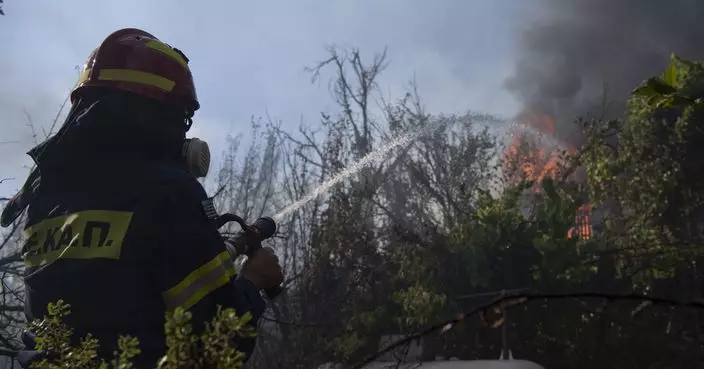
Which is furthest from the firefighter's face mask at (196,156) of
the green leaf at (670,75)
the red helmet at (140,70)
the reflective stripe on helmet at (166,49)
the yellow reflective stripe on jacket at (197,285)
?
the green leaf at (670,75)

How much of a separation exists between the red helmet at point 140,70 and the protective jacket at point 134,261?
283mm

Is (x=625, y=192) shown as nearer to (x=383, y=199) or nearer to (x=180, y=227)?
(x=180, y=227)

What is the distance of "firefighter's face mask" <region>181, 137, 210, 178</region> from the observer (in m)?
2.37

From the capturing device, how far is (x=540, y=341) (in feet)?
16.8

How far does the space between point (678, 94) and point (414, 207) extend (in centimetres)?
1372

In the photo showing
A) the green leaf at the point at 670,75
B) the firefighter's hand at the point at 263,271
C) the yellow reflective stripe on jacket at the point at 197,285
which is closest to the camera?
the green leaf at the point at 670,75

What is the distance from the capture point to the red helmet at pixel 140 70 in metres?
2.33

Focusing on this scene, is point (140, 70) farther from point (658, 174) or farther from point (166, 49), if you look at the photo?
point (658, 174)

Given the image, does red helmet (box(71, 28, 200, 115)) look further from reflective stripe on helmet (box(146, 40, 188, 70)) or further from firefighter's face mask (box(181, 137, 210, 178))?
firefighter's face mask (box(181, 137, 210, 178))

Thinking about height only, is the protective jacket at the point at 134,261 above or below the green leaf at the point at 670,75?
below

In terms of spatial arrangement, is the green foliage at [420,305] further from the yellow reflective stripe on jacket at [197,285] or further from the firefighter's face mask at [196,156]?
the yellow reflective stripe on jacket at [197,285]

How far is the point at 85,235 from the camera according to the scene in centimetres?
209

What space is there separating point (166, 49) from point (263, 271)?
815 millimetres

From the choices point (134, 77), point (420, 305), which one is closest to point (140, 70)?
point (134, 77)
